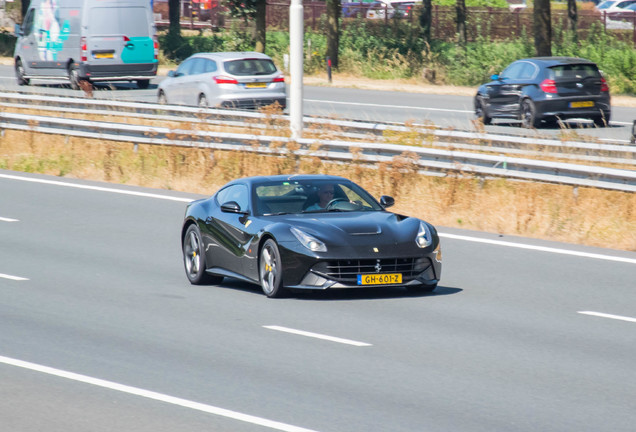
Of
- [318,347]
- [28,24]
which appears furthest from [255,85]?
[318,347]

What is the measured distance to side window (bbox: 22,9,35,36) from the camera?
39531mm

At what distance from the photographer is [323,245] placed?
36.7 feet

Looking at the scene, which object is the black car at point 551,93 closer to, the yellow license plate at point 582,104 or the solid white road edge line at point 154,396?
the yellow license plate at point 582,104

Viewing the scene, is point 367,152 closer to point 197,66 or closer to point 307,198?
point 307,198

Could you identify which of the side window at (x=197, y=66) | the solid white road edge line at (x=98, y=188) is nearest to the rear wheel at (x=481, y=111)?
the side window at (x=197, y=66)

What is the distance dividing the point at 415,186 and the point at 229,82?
1200 cm

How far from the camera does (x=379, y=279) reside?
Answer: 11258mm

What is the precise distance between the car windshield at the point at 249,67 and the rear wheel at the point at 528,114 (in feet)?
20.1

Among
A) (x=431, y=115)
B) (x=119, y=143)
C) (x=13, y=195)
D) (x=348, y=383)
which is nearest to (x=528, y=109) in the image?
(x=431, y=115)

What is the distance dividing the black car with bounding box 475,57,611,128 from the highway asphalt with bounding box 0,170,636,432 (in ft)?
43.2

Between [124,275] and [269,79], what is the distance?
56.3 feet

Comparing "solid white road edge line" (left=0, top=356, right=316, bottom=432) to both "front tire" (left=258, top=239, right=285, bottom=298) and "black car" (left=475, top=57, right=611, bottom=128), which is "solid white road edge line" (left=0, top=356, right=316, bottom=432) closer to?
"front tire" (left=258, top=239, right=285, bottom=298)

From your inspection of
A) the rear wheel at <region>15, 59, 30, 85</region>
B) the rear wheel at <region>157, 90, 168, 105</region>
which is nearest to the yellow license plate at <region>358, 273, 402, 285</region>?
the rear wheel at <region>157, 90, 168, 105</region>

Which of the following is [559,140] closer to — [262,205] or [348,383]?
[262,205]
